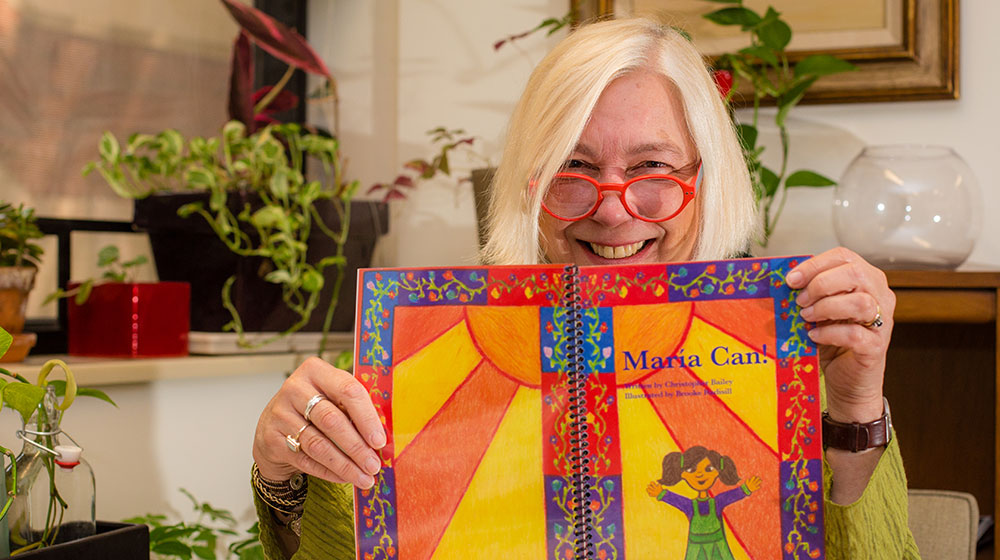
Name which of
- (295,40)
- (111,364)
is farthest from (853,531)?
(295,40)

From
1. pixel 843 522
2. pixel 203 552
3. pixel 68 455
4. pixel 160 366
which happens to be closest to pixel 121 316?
pixel 160 366

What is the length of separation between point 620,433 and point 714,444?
85 mm

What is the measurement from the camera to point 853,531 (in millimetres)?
808

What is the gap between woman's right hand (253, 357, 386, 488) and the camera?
75 cm

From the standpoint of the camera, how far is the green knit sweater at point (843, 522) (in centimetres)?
81

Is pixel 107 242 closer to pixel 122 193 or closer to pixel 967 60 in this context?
pixel 122 193

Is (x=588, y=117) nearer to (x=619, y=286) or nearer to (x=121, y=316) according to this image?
(x=619, y=286)

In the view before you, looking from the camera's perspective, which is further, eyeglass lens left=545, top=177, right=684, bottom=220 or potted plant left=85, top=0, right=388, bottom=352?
potted plant left=85, top=0, right=388, bottom=352

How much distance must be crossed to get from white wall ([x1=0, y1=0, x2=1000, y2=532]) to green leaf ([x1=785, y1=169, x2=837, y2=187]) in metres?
0.18

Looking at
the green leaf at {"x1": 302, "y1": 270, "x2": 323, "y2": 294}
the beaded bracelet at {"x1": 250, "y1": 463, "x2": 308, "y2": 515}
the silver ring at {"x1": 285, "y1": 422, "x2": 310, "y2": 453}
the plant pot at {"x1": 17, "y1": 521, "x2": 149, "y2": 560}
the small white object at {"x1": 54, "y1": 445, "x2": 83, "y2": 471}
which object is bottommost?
the plant pot at {"x1": 17, "y1": 521, "x2": 149, "y2": 560}

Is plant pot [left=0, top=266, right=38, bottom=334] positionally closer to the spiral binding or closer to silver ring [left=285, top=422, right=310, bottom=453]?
silver ring [left=285, top=422, right=310, bottom=453]

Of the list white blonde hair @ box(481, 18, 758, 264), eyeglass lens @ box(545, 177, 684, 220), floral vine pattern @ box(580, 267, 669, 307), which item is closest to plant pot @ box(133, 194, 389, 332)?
white blonde hair @ box(481, 18, 758, 264)

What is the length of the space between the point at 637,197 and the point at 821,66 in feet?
2.32

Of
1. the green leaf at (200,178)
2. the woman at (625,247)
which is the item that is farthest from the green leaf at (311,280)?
the woman at (625,247)
